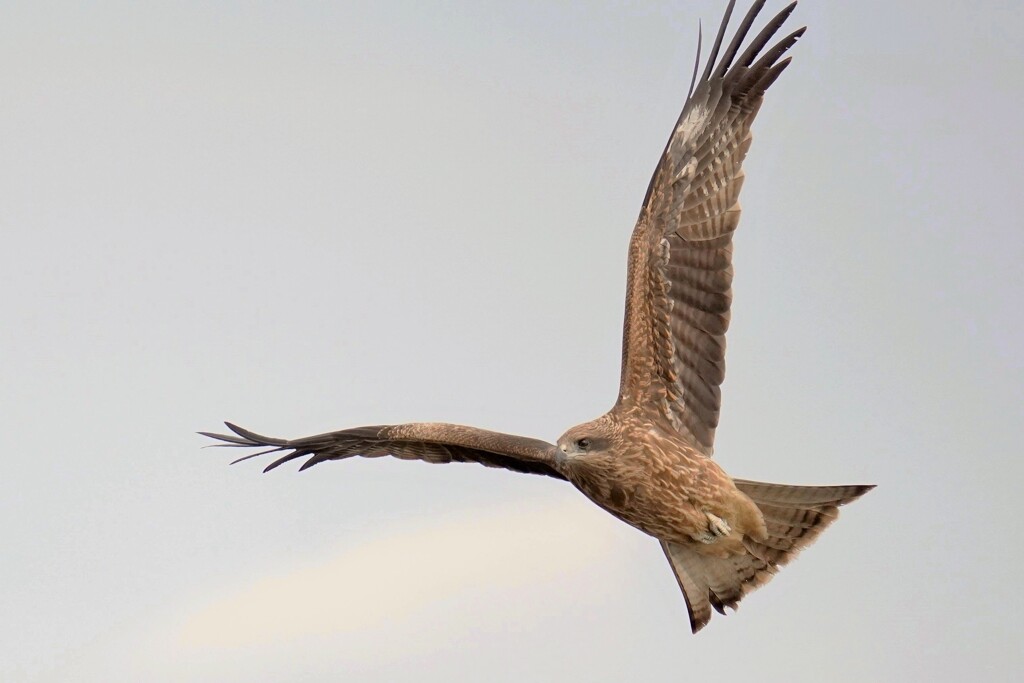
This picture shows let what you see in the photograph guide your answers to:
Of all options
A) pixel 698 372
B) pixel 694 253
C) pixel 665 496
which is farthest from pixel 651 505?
pixel 694 253

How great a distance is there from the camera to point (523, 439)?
11844 millimetres

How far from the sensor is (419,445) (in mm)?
12914

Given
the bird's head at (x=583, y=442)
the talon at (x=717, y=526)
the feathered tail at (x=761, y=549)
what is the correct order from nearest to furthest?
the bird's head at (x=583, y=442)
the talon at (x=717, y=526)
the feathered tail at (x=761, y=549)

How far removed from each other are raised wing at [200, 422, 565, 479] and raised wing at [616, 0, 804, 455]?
0.96m

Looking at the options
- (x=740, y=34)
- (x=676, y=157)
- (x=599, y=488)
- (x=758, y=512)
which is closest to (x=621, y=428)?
(x=599, y=488)

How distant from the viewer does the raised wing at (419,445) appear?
1194 centimetres

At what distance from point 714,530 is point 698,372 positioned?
1141 millimetres

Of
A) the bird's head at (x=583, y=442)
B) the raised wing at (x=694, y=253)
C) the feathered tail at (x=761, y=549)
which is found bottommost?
the feathered tail at (x=761, y=549)

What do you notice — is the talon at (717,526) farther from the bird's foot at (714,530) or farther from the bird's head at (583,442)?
the bird's head at (583,442)

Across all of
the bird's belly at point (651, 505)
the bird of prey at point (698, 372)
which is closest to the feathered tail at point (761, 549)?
the bird of prey at point (698, 372)

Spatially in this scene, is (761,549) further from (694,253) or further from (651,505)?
(694,253)

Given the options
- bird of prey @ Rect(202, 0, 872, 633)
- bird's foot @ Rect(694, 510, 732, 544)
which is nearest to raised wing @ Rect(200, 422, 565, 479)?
bird of prey @ Rect(202, 0, 872, 633)

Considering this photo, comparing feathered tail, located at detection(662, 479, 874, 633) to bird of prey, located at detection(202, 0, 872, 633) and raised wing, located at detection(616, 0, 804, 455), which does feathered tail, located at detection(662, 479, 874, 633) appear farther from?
raised wing, located at detection(616, 0, 804, 455)

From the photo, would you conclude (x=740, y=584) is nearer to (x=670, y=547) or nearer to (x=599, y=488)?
(x=670, y=547)
